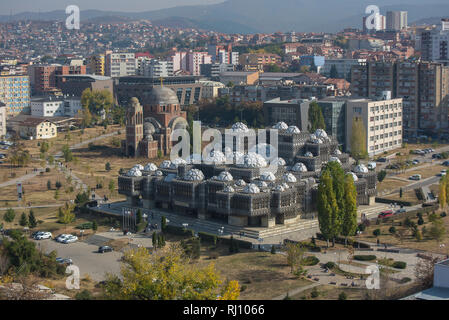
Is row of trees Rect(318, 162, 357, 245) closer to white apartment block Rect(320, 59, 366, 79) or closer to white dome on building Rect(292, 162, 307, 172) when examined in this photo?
white dome on building Rect(292, 162, 307, 172)

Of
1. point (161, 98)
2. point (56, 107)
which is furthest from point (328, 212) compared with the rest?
point (56, 107)

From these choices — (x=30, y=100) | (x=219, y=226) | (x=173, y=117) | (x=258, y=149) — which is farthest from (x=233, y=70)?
(x=219, y=226)

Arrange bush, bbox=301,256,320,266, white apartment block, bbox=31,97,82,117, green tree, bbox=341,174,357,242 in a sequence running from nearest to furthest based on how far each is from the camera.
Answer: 1. bush, bbox=301,256,320,266
2. green tree, bbox=341,174,357,242
3. white apartment block, bbox=31,97,82,117

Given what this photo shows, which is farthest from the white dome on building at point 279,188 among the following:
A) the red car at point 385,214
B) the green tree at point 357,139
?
the green tree at point 357,139

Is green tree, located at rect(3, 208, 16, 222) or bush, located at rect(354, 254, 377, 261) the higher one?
green tree, located at rect(3, 208, 16, 222)

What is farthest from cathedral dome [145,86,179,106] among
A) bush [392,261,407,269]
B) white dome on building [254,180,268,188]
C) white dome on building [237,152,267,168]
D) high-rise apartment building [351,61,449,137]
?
bush [392,261,407,269]
